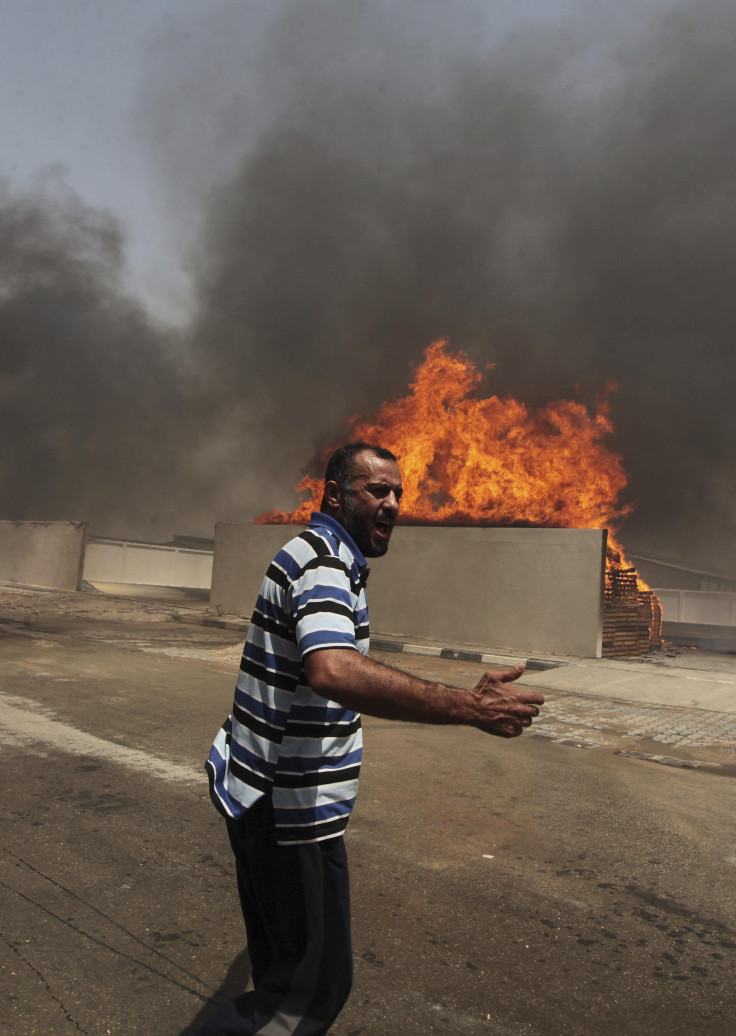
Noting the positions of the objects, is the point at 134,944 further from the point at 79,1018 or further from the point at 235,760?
the point at 235,760

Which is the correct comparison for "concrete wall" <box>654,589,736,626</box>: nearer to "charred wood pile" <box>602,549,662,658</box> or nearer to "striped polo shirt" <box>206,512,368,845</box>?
"charred wood pile" <box>602,549,662,658</box>

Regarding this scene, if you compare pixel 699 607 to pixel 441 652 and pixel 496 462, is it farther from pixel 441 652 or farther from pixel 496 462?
pixel 441 652

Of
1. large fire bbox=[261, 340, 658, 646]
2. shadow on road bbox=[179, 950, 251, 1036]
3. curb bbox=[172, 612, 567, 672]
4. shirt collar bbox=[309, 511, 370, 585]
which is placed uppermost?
large fire bbox=[261, 340, 658, 646]

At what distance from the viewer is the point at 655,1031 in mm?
2461

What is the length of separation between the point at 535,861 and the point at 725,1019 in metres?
1.39

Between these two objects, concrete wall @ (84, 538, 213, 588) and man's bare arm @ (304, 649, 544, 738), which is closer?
man's bare arm @ (304, 649, 544, 738)

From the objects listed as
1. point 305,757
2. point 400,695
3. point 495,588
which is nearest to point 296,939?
point 305,757

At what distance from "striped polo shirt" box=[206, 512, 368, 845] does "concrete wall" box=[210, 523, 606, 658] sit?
1147 centimetres

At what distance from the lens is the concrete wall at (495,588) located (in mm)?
12875

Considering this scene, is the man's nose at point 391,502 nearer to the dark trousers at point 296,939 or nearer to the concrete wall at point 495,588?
the dark trousers at point 296,939

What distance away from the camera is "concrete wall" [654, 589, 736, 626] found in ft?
88.7

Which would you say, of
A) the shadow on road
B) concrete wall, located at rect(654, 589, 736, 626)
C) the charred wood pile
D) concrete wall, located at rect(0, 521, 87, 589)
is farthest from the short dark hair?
concrete wall, located at rect(654, 589, 736, 626)

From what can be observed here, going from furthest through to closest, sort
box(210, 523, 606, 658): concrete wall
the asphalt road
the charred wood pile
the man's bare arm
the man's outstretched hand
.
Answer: the charred wood pile, box(210, 523, 606, 658): concrete wall, the asphalt road, the man's outstretched hand, the man's bare arm

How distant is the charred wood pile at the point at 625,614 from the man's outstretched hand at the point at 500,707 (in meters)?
11.6
